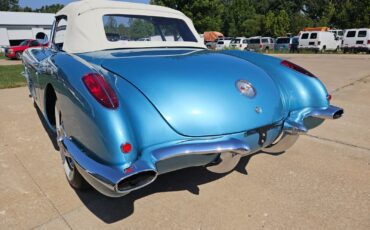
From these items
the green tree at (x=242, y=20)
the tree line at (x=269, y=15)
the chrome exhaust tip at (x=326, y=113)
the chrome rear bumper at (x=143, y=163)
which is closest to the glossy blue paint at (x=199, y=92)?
the chrome rear bumper at (x=143, y=163)

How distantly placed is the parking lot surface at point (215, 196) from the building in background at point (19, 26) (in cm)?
4103

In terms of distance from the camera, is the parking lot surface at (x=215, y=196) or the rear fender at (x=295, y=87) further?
the rear fender at (x=295, y=87)

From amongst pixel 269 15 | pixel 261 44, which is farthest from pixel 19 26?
pixel 269 15

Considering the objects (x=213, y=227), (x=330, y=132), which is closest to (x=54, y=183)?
(x=213, y=227)

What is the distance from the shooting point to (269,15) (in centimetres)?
4394

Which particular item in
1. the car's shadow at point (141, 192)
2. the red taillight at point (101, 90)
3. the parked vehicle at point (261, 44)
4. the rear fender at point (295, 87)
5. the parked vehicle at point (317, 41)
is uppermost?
the red taillight at point (101, 90)

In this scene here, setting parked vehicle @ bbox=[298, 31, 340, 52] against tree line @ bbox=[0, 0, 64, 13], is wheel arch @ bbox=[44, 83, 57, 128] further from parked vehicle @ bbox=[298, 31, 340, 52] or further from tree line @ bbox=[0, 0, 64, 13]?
tree line @ bbox=[0, 0, 64, 13]

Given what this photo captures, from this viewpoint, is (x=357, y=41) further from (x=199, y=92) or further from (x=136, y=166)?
(x=136, y=166)

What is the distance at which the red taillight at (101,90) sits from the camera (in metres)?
1.93

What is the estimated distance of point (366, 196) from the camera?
2.54 meters

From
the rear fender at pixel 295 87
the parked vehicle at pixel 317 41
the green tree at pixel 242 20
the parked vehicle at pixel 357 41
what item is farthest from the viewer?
the green tree at pixel 242 20

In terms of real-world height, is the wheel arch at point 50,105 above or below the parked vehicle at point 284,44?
above

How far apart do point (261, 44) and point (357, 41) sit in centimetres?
716

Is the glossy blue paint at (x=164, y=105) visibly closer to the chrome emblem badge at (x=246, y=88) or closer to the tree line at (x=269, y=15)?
the chrome emblem badge at (x=246, y=88)
